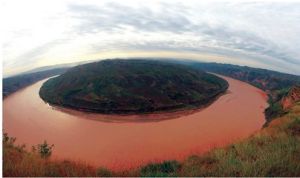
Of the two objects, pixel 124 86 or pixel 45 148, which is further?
pixel 124 86

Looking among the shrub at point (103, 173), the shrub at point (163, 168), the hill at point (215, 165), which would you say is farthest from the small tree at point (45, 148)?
the shrub at point (163, 168)

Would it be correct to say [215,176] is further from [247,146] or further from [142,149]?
[142,149]

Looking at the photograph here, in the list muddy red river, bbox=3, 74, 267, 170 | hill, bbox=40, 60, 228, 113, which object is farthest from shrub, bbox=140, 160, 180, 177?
hill, bbox=40, 60, 228, 113

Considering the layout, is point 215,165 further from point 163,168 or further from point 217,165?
point 163,168

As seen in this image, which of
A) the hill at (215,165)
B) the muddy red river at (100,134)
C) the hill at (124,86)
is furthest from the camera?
the hill at (124,86)

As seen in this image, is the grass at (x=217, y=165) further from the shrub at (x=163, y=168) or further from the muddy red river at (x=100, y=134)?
the muddy red river at (x=100, y=134)

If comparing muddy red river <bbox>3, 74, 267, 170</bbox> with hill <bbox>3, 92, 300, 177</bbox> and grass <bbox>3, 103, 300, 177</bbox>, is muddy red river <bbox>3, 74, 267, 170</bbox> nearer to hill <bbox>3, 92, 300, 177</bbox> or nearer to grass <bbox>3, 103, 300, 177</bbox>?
grass <bbox>3, 103, 300, 177</bbox>

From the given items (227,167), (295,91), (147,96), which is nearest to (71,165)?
(227,167)

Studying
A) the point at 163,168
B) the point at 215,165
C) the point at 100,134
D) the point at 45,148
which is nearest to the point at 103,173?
the point at 163,168
